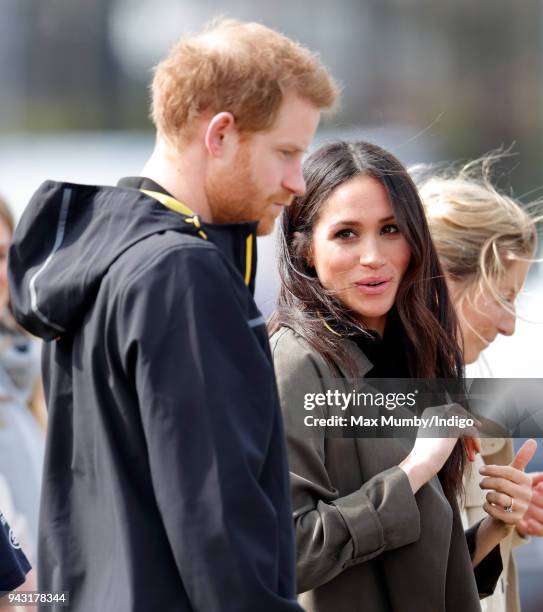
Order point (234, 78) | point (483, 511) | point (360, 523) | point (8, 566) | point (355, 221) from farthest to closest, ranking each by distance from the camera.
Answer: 1. point (483, 511)
2. point (355, 221)
3. point (360, 523)
4. point (8, 566)
5. point (234, 78)

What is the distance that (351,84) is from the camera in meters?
2.14

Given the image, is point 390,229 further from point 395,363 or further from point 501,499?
point 501,499

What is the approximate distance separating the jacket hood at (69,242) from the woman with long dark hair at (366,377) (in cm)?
59

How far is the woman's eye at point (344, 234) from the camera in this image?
6.46 ft

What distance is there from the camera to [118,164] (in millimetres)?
2232

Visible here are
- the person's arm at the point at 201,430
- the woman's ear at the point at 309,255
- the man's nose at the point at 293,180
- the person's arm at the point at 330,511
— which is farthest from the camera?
the woman's ear at the point at 309,255

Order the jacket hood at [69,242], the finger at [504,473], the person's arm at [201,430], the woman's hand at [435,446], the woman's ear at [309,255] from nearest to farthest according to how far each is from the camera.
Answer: the person's arm at [201,430] → the jacket hood at [69,242] → the woman's hand at [435,446] → the woman's ear at [309,255] → the finger at [504,473]

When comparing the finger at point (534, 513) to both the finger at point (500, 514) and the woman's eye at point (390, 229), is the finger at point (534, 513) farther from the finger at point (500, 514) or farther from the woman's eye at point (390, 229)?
the woman's eye at point (390, 229)

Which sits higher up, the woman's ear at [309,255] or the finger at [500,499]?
the woman's ear at [309,255]

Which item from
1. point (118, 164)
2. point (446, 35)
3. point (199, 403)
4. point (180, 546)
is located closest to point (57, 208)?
point (199, 403)

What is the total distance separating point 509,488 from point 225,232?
1.03m

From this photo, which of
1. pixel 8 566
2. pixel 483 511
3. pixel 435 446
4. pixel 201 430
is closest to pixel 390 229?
pixel 435 446

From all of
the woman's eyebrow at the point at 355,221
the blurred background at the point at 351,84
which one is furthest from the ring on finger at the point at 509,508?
the woman's eyebrow at the point at 355,221

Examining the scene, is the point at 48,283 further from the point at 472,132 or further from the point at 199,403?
the point at 472,132
